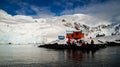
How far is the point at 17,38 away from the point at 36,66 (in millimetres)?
157261

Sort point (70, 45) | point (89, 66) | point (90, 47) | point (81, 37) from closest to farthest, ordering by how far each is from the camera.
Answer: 1. point (89, 66)
2. point (90, 47)
3. point (70, 45)
4. point (81, 37)

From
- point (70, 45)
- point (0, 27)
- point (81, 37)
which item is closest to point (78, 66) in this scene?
point (70, 45)

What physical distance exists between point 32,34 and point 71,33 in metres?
88.9

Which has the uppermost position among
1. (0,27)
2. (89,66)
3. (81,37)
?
(0,27)

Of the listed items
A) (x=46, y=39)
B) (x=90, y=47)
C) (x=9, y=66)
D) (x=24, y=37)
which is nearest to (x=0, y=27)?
(x=24, y=37)

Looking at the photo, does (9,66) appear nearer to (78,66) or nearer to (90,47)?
(78,66)

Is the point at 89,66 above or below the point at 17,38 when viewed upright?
below

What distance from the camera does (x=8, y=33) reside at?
624 feet

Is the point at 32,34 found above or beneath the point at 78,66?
above

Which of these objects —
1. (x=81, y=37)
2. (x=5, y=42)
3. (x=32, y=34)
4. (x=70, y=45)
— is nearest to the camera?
(x=70, y=45)

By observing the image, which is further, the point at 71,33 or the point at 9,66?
the point at 71,33

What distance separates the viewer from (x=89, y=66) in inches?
1363

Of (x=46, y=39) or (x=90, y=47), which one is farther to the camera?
(x=46, y=39)

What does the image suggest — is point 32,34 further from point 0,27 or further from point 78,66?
point 78,66
